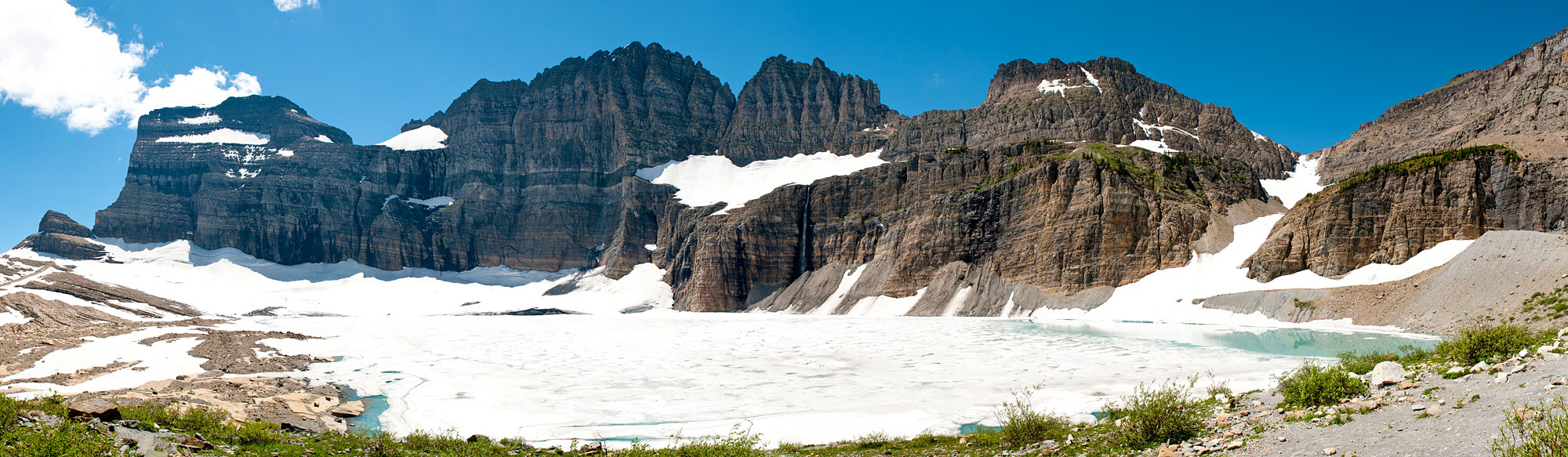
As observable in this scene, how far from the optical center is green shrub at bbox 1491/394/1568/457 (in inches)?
268

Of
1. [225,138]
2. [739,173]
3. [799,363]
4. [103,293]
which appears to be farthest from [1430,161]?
[225,138]

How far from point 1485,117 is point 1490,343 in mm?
99564

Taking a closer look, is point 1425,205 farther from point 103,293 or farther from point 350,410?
point 103,293

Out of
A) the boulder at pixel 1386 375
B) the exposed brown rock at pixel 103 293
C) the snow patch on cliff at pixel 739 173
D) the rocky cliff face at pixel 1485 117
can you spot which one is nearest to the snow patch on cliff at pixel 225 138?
the exposed brown rock at pixel 103 293

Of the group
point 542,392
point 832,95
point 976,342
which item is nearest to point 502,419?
point 542,392

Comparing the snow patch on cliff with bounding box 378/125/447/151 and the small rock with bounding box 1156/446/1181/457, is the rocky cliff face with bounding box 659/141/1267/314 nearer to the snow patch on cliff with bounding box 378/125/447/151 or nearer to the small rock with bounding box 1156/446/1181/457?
the small rock with bounding box 1156/446/1181/457

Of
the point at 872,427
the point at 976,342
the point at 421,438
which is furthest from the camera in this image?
the point at 976,342

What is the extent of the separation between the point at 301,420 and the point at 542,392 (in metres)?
7.66

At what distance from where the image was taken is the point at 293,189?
16888cm

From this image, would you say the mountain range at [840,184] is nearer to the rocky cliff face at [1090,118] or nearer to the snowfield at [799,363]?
the rocky cliff face at [1090,118]

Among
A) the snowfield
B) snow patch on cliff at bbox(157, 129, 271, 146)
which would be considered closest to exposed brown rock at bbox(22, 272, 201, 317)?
the snowfield

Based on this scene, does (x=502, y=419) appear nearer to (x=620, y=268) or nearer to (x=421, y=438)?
(x=421, y=438)

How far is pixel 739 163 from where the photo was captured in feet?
572

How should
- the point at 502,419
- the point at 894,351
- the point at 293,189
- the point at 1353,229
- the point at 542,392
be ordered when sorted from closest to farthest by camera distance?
the point at 502,419 < the point at 542,392 < the point at 894,351 < the point at 1353,229 < the point at 293,189
